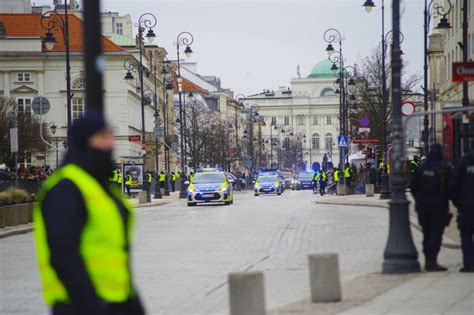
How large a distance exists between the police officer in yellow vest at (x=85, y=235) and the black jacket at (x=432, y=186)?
10.1 meters

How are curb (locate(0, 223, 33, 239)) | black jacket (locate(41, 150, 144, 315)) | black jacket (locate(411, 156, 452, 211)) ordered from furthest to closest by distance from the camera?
curb (locate(0, 223, 33, 239)), black jacket (locate(411, 156, 452, 211)), black jacket (locate(41, 150, 144, 315))

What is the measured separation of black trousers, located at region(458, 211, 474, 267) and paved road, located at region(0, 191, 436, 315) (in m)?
1.54

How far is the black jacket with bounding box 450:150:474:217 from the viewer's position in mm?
15117

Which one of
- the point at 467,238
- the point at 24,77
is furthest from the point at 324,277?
the point at 24,77

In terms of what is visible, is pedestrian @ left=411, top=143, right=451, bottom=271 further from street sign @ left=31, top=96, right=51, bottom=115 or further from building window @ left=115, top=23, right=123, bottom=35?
building window @ left=115, top=23, right=123, bottom=35

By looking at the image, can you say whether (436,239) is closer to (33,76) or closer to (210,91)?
(33,76)

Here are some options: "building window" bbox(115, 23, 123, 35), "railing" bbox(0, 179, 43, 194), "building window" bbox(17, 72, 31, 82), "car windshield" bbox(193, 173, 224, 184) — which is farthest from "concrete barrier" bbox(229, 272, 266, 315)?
"building window" bbox(115, 23, 123, 35)

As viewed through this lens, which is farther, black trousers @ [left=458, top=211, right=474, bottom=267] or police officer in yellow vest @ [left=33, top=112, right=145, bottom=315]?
black trousers @ [left=458, top=211, right=474, bottom=267]

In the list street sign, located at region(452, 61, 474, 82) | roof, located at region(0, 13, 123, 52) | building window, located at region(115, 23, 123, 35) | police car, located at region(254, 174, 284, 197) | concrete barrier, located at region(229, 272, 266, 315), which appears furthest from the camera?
building window, located at region(115, 23, 123, 35)

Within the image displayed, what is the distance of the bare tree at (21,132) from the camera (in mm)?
70500

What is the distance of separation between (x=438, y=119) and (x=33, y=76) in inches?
1382

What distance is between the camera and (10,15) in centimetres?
9225

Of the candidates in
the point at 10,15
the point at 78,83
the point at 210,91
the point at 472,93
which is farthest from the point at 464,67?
the point at 210,91

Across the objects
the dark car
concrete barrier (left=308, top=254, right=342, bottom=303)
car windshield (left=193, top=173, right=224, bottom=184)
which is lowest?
the dark car
